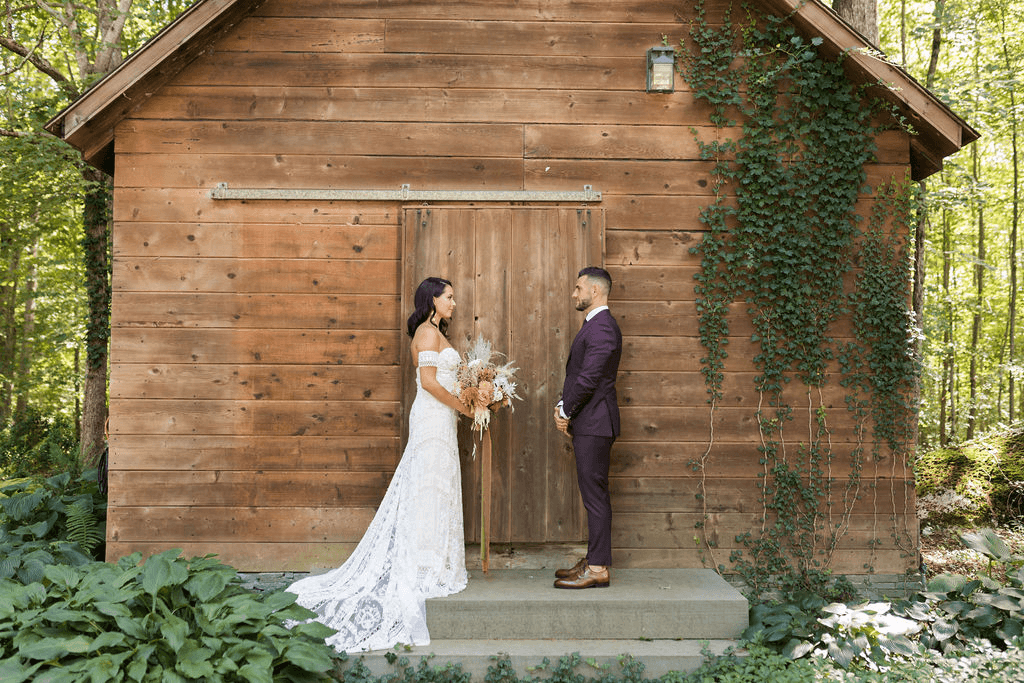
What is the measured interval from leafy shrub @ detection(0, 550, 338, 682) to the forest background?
390 cm

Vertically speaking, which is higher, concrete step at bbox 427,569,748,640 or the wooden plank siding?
the wooden plank siding

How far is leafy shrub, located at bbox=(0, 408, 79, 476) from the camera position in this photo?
1009cm

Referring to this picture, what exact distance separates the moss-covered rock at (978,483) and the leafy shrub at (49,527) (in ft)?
23.4

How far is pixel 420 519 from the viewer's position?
4.20 m

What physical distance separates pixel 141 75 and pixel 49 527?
3.30m

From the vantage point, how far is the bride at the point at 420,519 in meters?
4.07

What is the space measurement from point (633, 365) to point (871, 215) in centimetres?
201

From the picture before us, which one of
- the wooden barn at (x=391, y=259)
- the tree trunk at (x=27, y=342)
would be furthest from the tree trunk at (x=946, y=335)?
the tree trunk at (x=27, y=342)

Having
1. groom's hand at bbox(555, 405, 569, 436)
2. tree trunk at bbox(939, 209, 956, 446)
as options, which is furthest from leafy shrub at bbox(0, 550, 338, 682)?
tree trunk at bbox(939, 209, 956, 446)

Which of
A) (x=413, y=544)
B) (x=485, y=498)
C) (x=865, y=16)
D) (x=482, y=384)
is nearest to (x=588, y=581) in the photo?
(x=485, y=498)

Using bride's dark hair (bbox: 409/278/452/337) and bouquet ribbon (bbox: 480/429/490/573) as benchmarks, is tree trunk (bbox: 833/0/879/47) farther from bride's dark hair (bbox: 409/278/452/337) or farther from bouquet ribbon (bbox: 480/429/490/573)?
bouquet ribbon (bbox: 480/429/490/573)

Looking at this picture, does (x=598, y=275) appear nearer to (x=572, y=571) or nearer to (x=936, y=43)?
(x=572, y=571)

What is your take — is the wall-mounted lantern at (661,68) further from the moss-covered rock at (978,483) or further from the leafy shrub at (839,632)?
the moss-covered rock at (978,483)

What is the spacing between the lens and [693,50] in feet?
15.9
